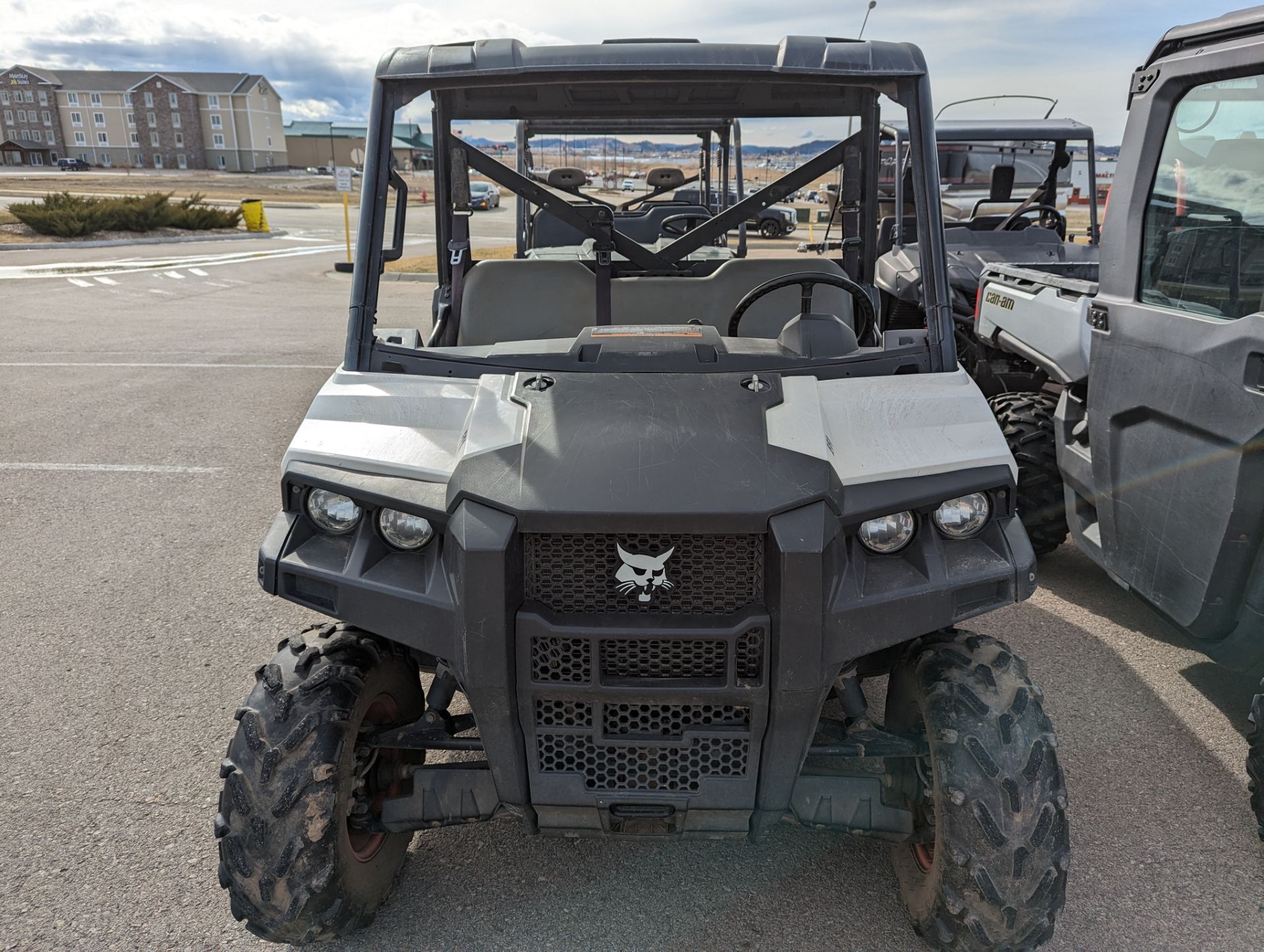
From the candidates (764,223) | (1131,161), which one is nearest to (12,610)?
(1131,161)

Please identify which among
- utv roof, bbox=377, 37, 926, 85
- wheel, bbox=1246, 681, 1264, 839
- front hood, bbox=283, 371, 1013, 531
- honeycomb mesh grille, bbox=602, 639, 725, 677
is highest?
utv roof, bbox=377, 37, 926, 85

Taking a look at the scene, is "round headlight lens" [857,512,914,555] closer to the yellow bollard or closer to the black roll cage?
the black roll cage

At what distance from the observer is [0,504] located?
5.66 metres

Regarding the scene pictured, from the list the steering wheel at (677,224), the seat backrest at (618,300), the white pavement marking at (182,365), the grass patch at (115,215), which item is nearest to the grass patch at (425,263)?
the white pavement marking at (182,365)

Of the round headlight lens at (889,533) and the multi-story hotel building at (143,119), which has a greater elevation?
the multi-story hotel building at (143,119)

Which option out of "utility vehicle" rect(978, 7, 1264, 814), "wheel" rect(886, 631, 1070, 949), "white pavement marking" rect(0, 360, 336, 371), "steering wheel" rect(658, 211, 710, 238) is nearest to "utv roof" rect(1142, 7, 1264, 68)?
"utility vehicle" rect(978, 7, 1264, 814)

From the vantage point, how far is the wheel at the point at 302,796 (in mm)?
2205

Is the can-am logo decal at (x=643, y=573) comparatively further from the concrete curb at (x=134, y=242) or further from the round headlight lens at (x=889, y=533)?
the concrete curb at (x=134, y=242)

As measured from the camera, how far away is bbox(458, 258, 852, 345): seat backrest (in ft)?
11.1

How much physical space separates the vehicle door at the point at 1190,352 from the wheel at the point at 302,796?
95.6 inches

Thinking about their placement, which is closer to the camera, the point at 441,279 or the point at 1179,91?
the point at 1179,91

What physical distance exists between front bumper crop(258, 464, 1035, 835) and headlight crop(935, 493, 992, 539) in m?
0.03

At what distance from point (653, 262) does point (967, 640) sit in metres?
1.73

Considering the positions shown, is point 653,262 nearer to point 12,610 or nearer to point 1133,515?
point 1133,515
